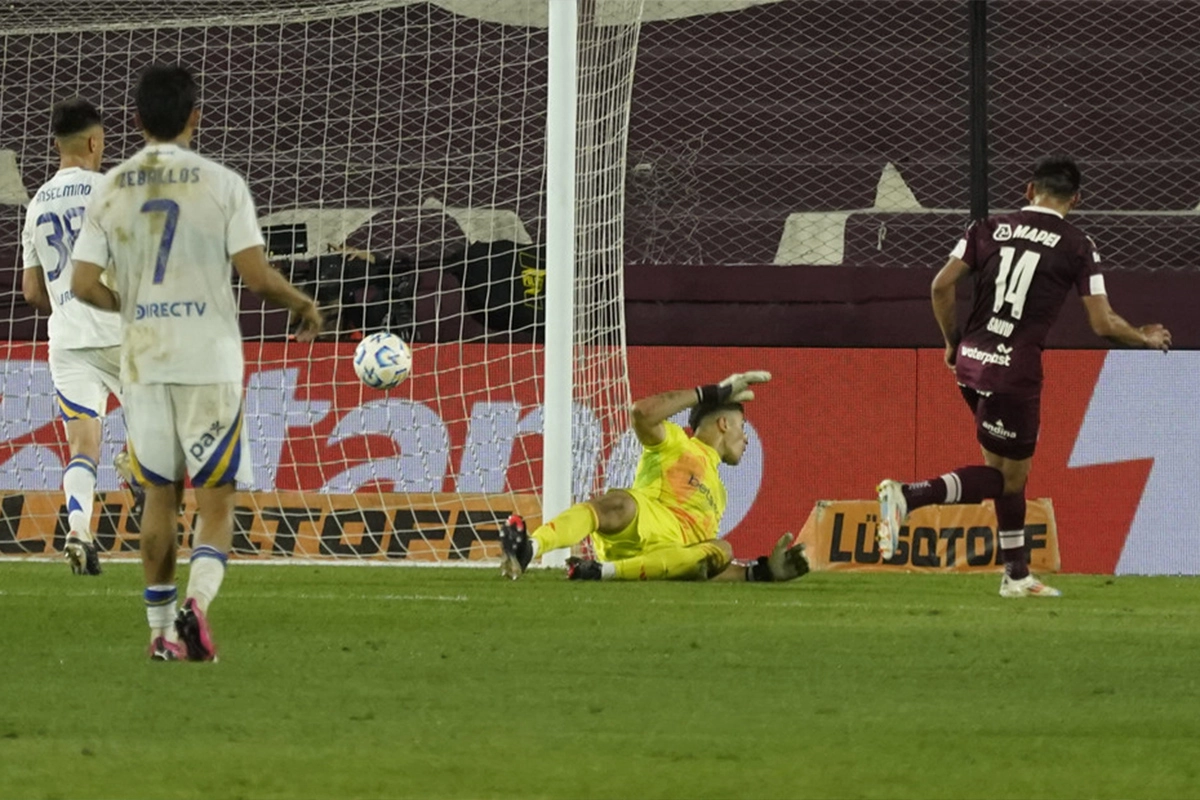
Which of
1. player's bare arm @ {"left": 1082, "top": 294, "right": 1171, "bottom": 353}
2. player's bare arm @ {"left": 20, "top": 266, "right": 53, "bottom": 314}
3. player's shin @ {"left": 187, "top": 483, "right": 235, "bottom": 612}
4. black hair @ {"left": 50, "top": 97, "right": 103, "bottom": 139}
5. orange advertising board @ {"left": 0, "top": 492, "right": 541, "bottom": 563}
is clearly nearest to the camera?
player's shin @ {"left": 187, "top": 483, "right": 235, "bottom": 612}

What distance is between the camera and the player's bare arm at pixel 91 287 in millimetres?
6258

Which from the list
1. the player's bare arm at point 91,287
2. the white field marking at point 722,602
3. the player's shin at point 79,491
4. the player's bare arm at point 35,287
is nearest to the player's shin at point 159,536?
the player's bare arm at point 91,287

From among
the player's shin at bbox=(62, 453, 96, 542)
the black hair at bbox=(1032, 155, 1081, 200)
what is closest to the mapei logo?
the player's shin at bbox=(62, 453, 96, 542)

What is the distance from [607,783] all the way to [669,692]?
1.41 metres

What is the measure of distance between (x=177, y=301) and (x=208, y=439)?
1.23 ft

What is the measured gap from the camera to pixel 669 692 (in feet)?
19.1

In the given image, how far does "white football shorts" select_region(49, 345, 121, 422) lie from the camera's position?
9.66 m

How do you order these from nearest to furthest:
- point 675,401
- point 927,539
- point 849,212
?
1. point 675,401
2. point 927,539
3. point 849,212

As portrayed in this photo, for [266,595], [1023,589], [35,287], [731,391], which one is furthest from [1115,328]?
[35,287]

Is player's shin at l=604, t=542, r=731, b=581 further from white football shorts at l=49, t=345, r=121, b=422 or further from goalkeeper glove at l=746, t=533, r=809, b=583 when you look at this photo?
white football shorts at l=49, t=345, r=121, b=422

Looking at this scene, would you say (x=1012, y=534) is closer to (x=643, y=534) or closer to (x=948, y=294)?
(x=948, y=294)

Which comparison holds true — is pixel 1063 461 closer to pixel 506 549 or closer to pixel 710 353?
pixel 710 353

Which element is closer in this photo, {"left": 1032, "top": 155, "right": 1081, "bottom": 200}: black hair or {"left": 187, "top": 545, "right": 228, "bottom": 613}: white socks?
{"left": 187, "top": 545, "right": 228, "bottom": 613}: white socks

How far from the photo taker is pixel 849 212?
45.2 feet
